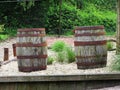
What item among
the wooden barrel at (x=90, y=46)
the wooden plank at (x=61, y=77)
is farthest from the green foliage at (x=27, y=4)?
the wooden plank at (x=61, y=77)

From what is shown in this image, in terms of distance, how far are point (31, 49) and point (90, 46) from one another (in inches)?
36.8

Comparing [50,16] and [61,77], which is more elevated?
[50,16]

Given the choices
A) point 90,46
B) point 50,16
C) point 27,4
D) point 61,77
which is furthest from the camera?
point 50,16

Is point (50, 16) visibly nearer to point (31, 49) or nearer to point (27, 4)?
point (27, 4)

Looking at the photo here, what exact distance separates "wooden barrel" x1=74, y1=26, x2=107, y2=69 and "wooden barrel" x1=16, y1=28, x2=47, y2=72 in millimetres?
560

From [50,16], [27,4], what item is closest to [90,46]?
[27,4]

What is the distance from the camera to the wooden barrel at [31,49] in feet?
23.2

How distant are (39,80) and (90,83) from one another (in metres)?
0.72

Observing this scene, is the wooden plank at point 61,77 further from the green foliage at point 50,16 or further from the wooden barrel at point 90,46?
the green foliage at point 50,16

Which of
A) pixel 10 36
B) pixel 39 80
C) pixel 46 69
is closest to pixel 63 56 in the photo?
pixel 46 69

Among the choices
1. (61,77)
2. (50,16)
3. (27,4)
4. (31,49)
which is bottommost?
(61,77)

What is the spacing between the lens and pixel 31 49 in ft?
23.3

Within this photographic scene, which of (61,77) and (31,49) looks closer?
(61,77)

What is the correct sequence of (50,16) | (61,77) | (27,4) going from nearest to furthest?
(61,77)
(27,4)
(50,16)
